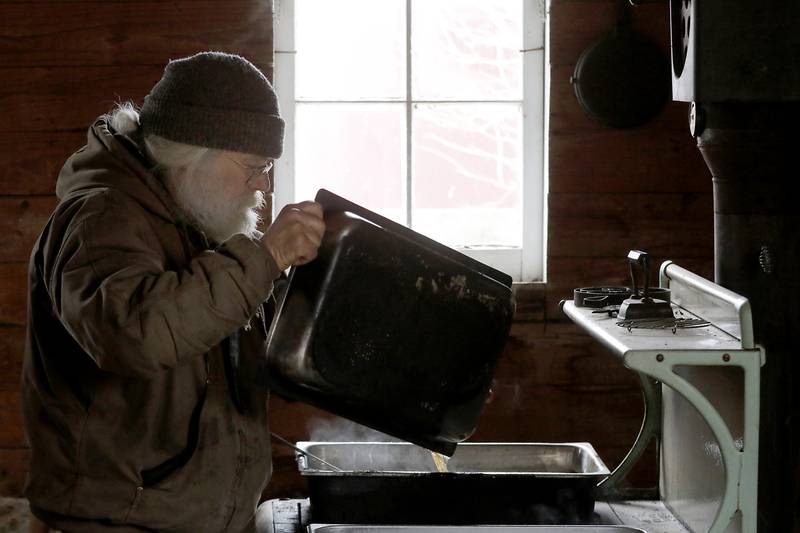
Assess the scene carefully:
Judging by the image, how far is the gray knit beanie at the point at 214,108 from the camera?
1.76 metres

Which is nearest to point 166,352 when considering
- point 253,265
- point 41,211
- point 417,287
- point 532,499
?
point 253,265

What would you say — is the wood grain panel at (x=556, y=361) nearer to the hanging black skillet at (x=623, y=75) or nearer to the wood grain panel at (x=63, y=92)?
the hanging black skillet at (x=623, y=75)

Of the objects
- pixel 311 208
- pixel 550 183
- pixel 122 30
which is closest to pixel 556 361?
pixel 550 183

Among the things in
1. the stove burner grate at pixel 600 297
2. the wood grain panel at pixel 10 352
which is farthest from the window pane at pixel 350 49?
the stove burner grate at pixel 600 297

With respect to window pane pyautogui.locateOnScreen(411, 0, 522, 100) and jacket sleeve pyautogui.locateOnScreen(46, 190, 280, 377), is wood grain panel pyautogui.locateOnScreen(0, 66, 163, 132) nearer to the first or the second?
window pane pyautogui.locateOnScreen(411, 0, 522, 100)

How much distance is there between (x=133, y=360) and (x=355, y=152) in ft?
5.89

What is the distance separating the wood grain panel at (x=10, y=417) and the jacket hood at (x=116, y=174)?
5.11 ft

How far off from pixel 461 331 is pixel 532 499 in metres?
0.57

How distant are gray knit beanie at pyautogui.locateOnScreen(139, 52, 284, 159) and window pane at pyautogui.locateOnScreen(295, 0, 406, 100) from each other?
1.41 metres

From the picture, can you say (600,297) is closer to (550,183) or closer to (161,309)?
(550,183)

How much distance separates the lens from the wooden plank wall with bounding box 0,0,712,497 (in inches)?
121

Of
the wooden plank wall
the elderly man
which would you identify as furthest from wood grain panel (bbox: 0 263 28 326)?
the elderly man

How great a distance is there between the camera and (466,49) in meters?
3.21

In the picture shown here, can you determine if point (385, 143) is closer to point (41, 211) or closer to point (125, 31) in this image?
point (125, 31)
